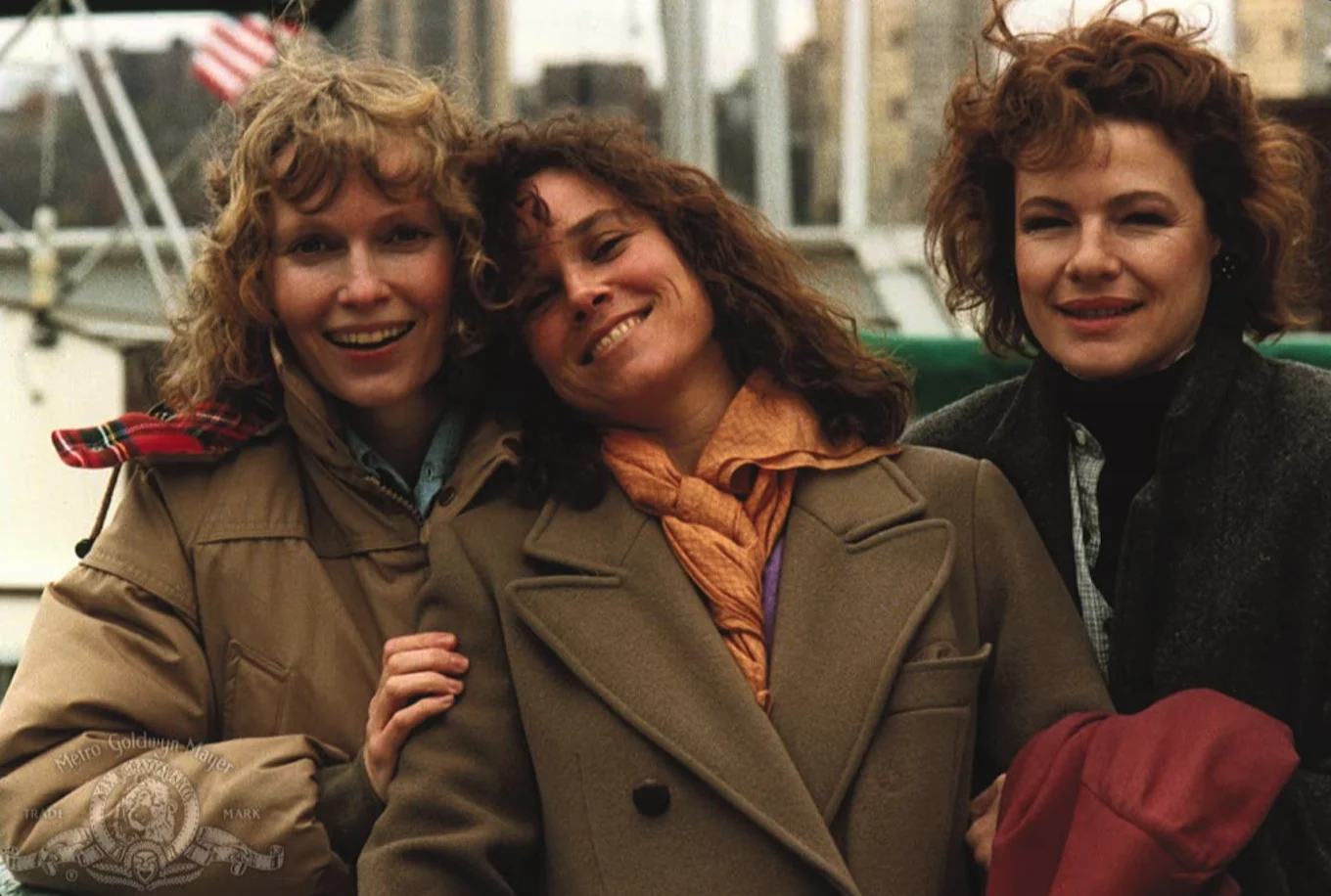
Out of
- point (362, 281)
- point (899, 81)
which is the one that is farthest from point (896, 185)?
point (362, 281)

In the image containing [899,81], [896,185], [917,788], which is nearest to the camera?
[917,788]

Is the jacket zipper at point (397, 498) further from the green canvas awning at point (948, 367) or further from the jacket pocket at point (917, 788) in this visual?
the green canvas awning at point (948, 367)

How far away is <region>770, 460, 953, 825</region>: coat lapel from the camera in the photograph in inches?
91.8

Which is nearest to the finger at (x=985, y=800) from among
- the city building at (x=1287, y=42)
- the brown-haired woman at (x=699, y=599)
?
the brown-haired woman at (x=699, y=599)

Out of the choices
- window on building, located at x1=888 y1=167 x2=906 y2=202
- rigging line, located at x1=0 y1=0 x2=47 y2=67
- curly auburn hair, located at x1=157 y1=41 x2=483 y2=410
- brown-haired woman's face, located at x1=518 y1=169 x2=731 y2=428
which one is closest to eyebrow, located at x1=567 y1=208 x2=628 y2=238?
brown-haired woman's face, located at x1=518 y1=169 x2=731 y2=428

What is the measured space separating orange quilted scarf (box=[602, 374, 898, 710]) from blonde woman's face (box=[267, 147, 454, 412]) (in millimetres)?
315

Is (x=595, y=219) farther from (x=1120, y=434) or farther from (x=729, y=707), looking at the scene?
(x=1120, y=434)

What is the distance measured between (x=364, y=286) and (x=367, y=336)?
0.09m

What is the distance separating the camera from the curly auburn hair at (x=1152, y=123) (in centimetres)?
254

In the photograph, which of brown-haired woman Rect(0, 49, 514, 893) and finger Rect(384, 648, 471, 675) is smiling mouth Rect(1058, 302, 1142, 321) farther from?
finger Rect(384, 648, 471, 675)

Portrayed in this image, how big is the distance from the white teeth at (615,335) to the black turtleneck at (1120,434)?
0.69 metres

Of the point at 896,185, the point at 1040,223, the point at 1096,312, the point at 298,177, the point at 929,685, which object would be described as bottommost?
the point at 896,185

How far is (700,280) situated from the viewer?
103 inches

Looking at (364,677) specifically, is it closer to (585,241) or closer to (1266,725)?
(585,241)
